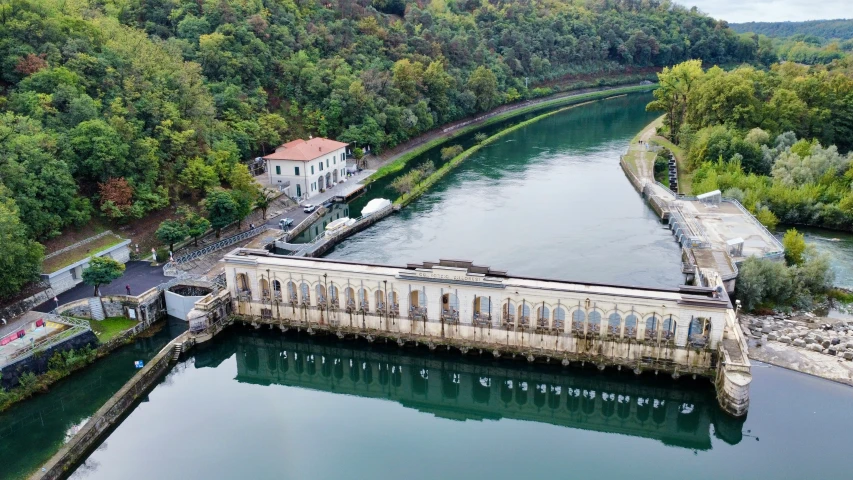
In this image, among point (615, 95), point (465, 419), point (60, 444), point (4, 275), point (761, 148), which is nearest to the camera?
point (60, 444)

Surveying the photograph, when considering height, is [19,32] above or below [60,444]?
above

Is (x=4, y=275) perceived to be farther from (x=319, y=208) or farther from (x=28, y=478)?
(x=319, y=208)

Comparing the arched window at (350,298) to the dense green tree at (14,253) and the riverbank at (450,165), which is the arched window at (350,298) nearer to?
the dense green tree at (14,253)

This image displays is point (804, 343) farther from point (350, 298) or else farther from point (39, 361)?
point (39, 361)

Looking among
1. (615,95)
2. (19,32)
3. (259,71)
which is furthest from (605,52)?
(19,32)

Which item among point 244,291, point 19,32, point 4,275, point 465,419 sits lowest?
point 465,419

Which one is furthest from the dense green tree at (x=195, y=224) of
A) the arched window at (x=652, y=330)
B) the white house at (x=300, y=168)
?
the arched window at (x=652, y=330)

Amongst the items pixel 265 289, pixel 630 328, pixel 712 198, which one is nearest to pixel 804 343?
pixel 630 328
